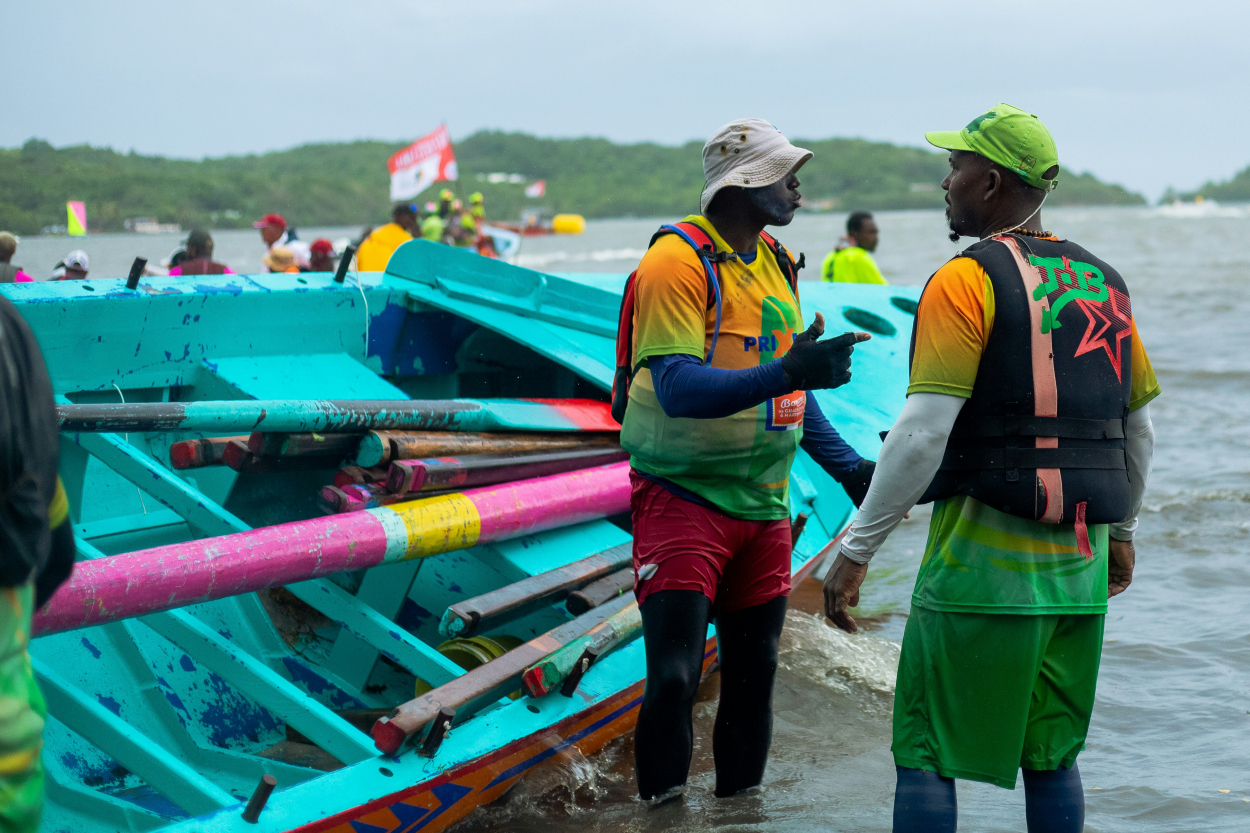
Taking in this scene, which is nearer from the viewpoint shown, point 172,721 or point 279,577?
point 279,577

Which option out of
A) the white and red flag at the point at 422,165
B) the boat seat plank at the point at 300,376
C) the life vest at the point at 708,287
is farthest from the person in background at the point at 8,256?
the white and red flag at the point at 422,165

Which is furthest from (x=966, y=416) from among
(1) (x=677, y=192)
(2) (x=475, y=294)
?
(1) (x=677, y=192)

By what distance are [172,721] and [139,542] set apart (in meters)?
0.76

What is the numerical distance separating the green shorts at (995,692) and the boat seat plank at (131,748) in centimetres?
164

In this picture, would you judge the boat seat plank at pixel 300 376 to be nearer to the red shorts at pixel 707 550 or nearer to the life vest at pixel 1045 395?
the red shorts at pixel 707 550

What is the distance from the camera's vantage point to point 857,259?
27.5 ft

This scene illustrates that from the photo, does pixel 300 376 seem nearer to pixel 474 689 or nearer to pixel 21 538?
pixel 474 689

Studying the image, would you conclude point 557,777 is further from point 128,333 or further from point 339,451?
point 128,333

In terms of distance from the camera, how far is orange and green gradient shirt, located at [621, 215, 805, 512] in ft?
9.05

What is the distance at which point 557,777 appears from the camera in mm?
3533

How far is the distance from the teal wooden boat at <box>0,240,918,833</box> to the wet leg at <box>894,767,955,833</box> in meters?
1.20

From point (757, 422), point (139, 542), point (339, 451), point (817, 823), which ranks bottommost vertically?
point (817, 823)

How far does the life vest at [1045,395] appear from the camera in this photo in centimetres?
233

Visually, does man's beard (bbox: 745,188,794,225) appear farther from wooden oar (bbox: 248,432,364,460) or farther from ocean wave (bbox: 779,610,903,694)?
ocean wave (bbox: 779,610,903,694)
